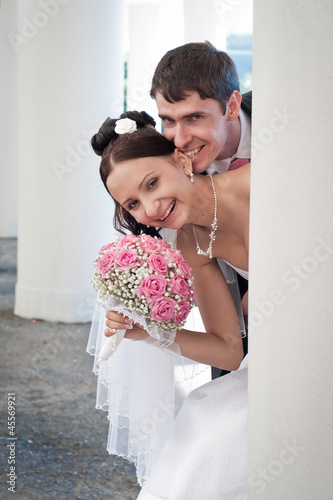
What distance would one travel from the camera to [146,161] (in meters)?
2.89

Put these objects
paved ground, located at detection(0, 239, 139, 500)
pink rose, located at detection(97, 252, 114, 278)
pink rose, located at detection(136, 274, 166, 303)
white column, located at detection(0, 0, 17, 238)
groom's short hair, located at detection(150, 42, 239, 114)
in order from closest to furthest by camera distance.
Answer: pink rose, located at detection(136, 274, 166, 303), pink rose, located at detection(97, 252, 114, 278), groom's short hair, located at detection(150, 42, 239, 114), paved ground, located at detection(0, 239, 139, 500), white column, located at detection(0, 0, 17, 238)

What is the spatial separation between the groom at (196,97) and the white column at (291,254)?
4.53ft

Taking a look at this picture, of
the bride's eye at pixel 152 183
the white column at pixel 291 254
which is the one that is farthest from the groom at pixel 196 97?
the white column at pixel 291 254

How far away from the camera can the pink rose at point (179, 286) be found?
2.59 m

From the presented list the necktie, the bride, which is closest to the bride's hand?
the bride

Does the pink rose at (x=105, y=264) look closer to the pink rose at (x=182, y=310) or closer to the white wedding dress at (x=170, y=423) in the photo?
the pink rose at (x=182, y=310)

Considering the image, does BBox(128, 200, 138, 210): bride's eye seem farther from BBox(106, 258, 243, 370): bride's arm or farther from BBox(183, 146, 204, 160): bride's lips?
BBox(106, 258, 243, 370): bride's arm

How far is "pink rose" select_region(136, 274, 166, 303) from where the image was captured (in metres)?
2.54

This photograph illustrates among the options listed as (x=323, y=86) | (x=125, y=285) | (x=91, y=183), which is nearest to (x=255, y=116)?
(x=323, y=86)

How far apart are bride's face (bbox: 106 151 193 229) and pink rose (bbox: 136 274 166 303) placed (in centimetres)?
36

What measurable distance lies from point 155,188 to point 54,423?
2569 millimetres

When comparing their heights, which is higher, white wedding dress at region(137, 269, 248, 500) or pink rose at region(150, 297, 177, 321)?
pink rose at region(150, 297, 177, 321)

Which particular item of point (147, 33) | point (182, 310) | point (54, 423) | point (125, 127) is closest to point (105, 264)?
point (182, 310)

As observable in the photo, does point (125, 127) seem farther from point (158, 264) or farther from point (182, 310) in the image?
point (182, 310)
